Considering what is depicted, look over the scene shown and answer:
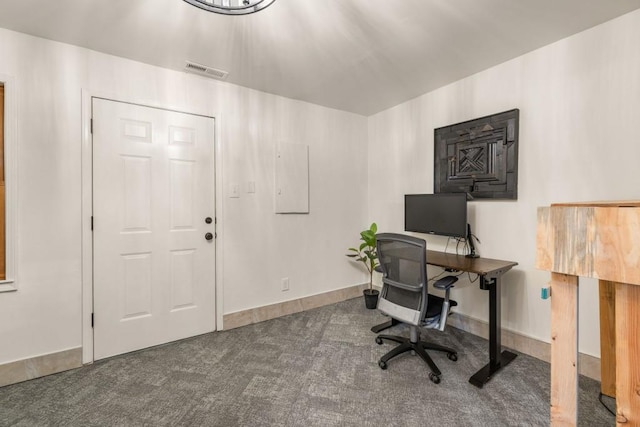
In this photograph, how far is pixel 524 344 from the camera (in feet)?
7.93

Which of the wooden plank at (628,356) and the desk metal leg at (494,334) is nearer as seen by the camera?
the wooden plank at (628,356)

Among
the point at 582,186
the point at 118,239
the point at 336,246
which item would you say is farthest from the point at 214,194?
the point at 582,186

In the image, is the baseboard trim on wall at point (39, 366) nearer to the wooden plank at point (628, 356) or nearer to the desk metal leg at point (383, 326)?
the desk metal leg at point (383, 326)

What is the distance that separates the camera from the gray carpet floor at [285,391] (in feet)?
5.59

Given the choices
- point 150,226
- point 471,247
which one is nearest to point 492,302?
point 471,247

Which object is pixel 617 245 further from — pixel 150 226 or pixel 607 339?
pixel 150 226

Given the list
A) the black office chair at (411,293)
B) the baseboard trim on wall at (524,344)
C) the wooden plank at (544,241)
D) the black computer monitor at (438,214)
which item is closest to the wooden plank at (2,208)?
the black office chair at (411,293)

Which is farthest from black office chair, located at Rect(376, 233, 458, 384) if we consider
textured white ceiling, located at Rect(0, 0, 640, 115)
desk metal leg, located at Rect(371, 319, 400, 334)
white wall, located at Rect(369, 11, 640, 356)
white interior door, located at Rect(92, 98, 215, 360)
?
white interior door, located at Rect(92, 98, 215, 360)

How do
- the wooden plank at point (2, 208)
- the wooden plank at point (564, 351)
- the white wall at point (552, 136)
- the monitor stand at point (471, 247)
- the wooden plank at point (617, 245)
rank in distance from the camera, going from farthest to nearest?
the monitor stand at point (471, 247), the wooden plank at point (2, 208), the white wall at point (552, 136), the wooden plank at point (564, 351), the wooden plank at point (617, 245)

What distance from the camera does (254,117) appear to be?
310cm

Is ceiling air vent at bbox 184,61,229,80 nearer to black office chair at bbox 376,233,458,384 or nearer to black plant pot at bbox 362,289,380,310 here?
black office chair at bbox 376,233,458,384

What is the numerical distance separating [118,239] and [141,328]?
808mm

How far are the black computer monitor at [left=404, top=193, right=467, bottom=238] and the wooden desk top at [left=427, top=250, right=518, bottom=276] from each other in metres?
0.22

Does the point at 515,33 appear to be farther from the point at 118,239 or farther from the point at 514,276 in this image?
the point at 118,239
